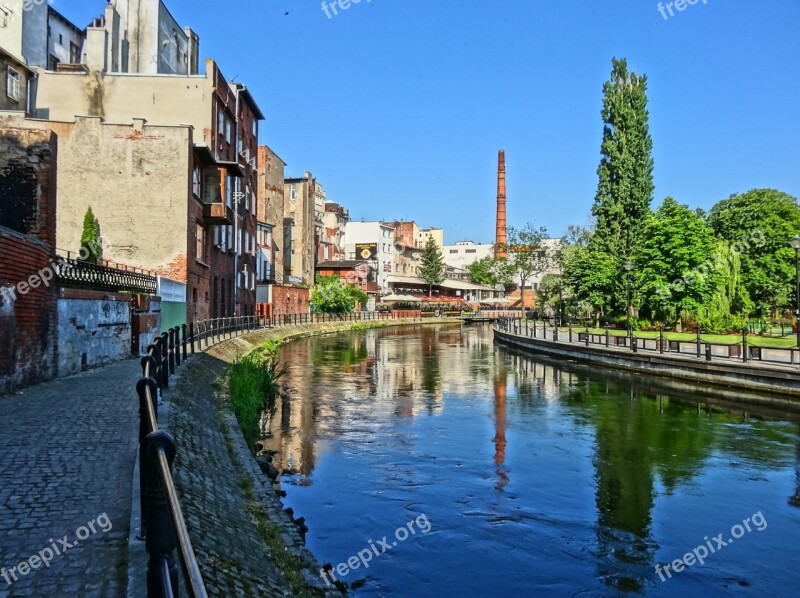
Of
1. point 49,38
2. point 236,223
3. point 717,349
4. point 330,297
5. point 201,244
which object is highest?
point 49,38

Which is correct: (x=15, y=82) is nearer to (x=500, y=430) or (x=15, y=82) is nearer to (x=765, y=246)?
(x=500, y=430)

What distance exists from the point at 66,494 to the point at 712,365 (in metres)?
22.7

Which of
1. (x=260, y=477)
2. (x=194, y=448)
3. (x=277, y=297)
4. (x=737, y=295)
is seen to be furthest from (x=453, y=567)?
(x=277, y=297)

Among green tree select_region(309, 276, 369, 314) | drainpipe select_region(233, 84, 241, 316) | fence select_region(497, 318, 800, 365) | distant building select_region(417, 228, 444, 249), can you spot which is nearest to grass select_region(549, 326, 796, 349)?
fence select_region(497, 318, 800, 365)

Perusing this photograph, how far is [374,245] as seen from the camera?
101 metres

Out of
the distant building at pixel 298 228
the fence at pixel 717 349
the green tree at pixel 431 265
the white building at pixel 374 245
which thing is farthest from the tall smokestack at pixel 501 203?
the fence at pixel 717 349

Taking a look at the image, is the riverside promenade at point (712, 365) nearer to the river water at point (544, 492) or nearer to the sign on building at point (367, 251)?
the river water at point (544, 492)

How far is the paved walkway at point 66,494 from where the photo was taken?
4.86 metres

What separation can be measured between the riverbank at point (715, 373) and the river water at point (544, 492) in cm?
187

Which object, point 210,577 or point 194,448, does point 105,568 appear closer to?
point 210,577

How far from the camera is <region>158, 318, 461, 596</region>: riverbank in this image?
19.6 ft

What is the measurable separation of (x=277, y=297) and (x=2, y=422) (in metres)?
50.8

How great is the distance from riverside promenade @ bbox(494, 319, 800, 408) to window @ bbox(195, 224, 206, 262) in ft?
68.7

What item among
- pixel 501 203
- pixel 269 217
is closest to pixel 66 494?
pixel 269 217
